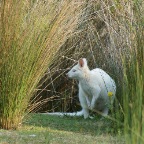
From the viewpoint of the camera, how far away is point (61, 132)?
6902 mm

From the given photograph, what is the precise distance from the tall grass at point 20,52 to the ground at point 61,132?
0.99 ft

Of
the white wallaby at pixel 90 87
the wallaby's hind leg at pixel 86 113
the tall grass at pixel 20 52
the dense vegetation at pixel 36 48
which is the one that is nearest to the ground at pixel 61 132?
the wallaby's hind leg at pixel 86 113

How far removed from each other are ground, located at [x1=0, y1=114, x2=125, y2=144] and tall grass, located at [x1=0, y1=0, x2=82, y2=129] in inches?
11.9

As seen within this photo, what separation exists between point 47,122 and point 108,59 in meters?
1.71

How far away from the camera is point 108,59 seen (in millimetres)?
9234

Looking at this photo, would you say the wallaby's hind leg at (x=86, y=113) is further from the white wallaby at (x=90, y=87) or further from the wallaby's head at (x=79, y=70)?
the wallaby's head at (x=79, y=70)

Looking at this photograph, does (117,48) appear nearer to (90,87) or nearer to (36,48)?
(90,87)

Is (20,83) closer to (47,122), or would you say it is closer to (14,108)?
(14,108)

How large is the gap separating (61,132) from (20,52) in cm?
109

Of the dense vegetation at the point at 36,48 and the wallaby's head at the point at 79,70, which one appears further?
the wallaby's head at the point at 79,70

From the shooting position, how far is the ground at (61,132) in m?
5.92

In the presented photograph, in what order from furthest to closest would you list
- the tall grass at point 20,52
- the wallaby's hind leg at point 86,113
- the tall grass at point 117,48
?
the wallaby's hind leg at point 86,113
the tall grass at point 20,52
the tall grass at point 117,48

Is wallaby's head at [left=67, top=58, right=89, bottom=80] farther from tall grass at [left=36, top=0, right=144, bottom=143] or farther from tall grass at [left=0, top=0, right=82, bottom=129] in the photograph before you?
tall grass at [left=0, top=0, right=82, bottom=129]

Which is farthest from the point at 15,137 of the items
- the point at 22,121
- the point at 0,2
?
the point at 0,2
